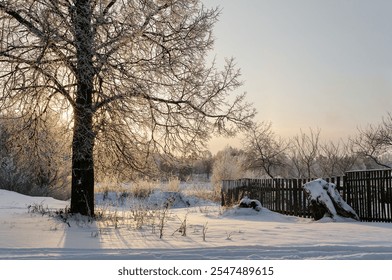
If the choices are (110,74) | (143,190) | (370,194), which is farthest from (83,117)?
(143,190)

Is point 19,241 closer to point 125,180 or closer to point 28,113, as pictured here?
point 28,113

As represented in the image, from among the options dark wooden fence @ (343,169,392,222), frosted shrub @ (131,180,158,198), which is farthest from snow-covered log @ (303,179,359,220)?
frosted shrub @ (131,180,158,198)

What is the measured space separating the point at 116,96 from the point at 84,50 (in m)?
1.29

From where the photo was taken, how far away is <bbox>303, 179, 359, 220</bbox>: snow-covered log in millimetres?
13086

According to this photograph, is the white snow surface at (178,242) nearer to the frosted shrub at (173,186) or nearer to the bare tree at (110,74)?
the bare tree at (110,74)

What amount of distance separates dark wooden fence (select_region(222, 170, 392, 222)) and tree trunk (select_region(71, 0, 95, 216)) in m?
7.58

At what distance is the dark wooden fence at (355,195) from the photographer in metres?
12.8

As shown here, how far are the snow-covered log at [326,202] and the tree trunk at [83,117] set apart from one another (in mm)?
6645

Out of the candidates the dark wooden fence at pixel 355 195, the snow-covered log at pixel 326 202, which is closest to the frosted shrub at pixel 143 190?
the dark wooden fence at pixel 355 195

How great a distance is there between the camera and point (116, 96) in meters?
10.4

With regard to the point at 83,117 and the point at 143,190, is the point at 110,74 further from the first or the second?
the point at 143,190

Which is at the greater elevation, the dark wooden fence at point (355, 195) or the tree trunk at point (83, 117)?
the tree trunk at point (83, 117)

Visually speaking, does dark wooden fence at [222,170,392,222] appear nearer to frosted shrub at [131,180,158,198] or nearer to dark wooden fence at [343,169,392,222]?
dark wooden fence at [343,169,392,222]
